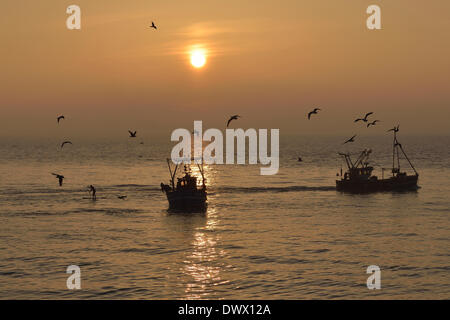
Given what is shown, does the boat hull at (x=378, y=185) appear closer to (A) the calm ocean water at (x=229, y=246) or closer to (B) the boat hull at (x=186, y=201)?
(A) the calm ocean water at (x=229, y=246)

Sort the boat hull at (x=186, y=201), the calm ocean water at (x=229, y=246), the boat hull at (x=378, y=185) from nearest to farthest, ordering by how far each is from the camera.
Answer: the calm ocean water at (x=229, y=246), the boat hull at (x=186, y=201), the boat hull at (x=378, y=185)

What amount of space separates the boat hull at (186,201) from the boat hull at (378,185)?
1769 inches

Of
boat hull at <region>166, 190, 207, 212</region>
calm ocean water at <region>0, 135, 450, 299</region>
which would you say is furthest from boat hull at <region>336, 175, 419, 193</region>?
boat hull at <region>166, 190, 207, 212</region>

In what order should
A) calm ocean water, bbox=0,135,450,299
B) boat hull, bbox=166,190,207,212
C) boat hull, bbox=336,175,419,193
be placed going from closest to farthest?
calm ocean water, bbox=0,135,450,299 < boat hull, bbox=166,190,207,212 < boat hull, bbox=336,175,419,193

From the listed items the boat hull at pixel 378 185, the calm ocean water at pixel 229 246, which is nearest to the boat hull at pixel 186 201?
the calm ocean water at pixel 229 246

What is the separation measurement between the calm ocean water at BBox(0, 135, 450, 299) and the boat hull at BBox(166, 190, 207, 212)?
2290 mm

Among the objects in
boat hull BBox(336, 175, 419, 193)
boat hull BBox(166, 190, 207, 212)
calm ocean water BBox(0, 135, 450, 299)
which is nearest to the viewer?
calm ocean water BBox(0, 135, 450, 299)

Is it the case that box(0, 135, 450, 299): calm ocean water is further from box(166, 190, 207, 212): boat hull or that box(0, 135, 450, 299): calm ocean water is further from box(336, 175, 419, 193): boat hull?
box(336, 175, 419, 193): boat hull

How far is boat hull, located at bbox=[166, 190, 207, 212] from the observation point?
95688mm

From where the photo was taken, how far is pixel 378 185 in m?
129

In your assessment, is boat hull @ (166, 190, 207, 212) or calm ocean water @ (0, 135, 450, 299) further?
boat hull @ (166, 190, 207, 212)

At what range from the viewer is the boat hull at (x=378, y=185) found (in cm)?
12744
